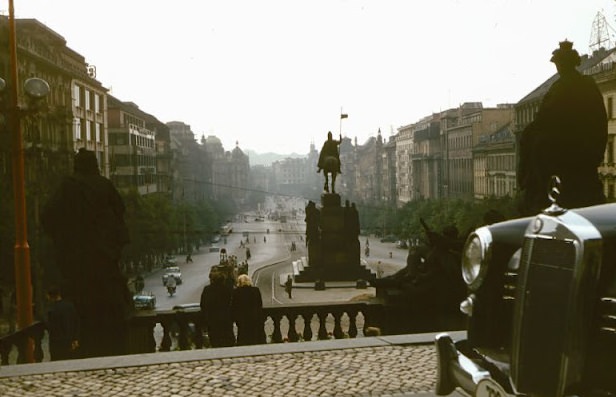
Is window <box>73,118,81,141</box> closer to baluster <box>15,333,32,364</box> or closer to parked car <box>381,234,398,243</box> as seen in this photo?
baluster <box>15,333,32,364</box>

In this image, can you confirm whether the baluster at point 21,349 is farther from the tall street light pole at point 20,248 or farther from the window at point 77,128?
the window at point 77,128

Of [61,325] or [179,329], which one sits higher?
[61,325]

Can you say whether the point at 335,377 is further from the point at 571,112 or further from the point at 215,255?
the point at 215,255

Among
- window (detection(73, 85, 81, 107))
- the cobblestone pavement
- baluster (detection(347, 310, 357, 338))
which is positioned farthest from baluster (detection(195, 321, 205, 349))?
window (detection(73, 85, 81, 107))

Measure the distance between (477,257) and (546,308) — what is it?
1.01 m

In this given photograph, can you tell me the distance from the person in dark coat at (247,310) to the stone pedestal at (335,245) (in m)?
29.4

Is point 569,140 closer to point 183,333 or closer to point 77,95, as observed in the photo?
point 183,333

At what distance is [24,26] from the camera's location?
64312mm

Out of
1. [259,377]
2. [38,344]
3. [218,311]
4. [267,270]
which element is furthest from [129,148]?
[259,377]

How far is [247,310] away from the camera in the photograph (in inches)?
512

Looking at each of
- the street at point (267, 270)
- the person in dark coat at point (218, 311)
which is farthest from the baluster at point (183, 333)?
the street at point (267, 270)

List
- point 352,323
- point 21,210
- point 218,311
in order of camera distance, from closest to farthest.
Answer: point 218,311 < point 352,323 < point 21,210

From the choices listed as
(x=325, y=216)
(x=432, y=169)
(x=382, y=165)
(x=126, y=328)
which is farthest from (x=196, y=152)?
(x=126, y=328)

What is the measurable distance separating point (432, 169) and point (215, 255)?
44236mm
